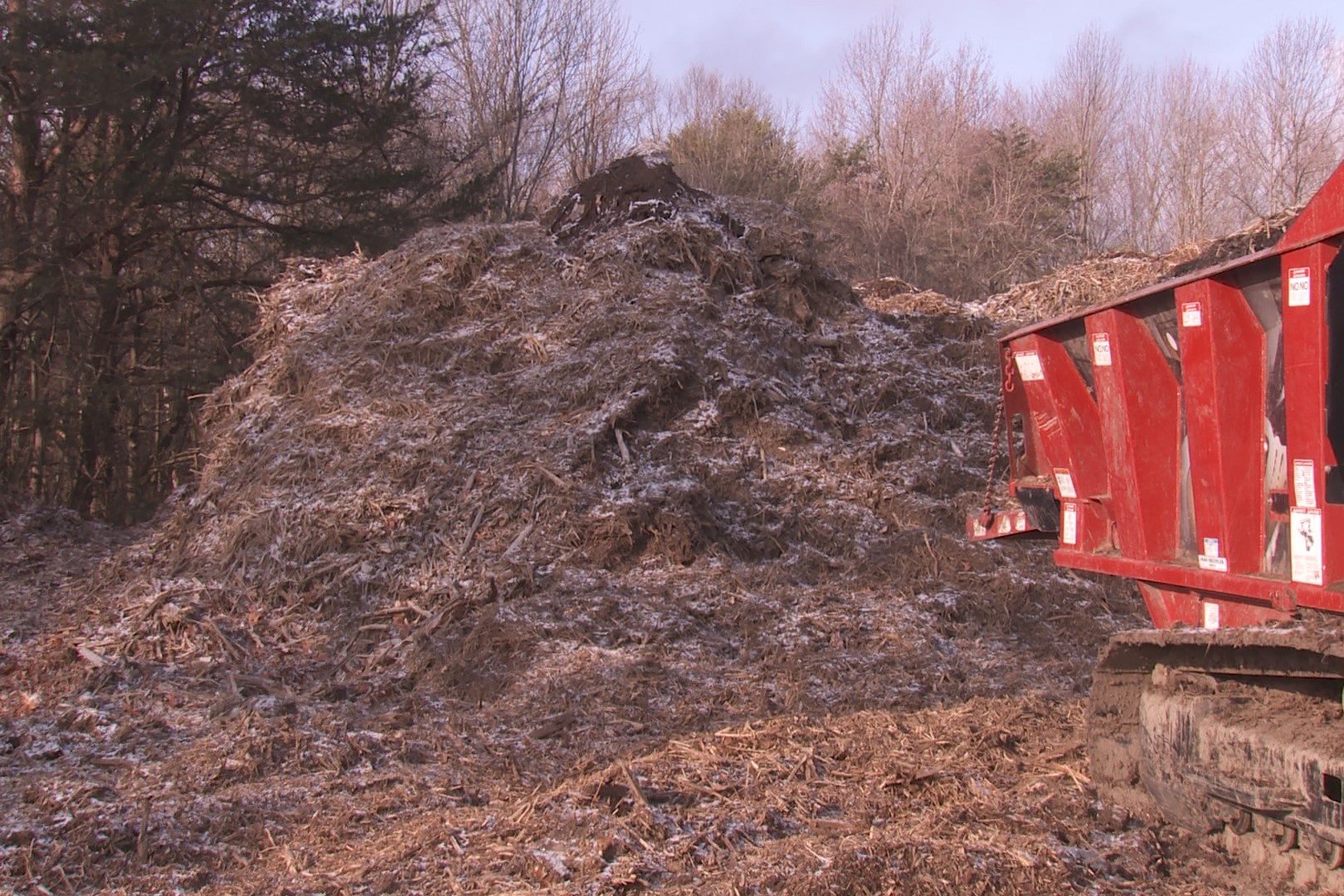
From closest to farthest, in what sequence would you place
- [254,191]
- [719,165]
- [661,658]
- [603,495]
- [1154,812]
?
[1154,812], [661,658], [603,495], [254,191], [719,165]

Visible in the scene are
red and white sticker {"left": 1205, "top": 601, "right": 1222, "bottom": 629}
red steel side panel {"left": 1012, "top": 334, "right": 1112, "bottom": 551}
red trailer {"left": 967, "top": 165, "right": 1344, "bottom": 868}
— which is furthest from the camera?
red steel side panel {"left": 1012, "top": 334, "right": 1112, "bottom": 551}

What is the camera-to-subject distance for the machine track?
2.98 metres

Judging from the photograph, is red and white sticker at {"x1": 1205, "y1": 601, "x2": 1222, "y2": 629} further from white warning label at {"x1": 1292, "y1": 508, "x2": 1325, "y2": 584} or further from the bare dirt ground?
the bare dirt ground

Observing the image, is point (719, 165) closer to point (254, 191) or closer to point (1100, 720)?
point (254, 191)

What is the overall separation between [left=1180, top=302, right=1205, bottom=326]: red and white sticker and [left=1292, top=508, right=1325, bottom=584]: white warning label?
24.8 inches

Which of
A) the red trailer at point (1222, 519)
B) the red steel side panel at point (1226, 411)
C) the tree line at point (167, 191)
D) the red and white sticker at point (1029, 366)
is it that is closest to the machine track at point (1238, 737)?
the red trailer at point (1222, 519)

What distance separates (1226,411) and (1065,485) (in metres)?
1.15

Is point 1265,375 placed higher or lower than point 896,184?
lower

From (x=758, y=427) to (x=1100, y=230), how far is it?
86.3ft

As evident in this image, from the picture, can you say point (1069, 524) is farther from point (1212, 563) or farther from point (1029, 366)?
point (1212, 563)

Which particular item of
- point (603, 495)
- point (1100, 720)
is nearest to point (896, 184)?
point (603, 495)

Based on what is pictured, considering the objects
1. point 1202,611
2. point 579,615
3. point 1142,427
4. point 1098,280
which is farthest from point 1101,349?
point 1098,280

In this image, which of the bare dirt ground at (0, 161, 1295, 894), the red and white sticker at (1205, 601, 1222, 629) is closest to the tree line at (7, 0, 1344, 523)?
the bare dirt ground at (0, 161, 1295, 894)

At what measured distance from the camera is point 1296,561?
2.95 m
